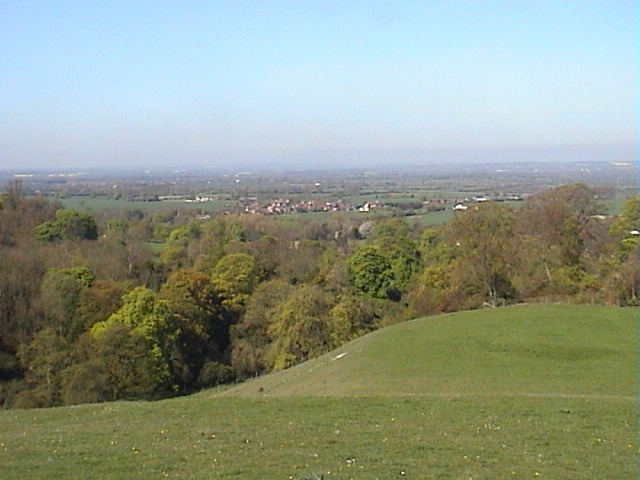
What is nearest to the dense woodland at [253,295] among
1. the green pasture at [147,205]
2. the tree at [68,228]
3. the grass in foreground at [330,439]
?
the tree at [68,228]

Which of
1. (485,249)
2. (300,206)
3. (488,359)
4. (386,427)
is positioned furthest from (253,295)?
(300,206)

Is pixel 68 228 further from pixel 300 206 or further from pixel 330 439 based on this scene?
pixel 330 439

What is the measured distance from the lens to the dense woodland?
36344 mm

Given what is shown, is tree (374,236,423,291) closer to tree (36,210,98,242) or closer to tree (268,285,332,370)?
tree (268,285,332,370)

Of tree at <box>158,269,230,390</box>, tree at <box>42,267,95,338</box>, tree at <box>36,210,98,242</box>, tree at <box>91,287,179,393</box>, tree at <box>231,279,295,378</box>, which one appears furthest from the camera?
Result: tree at <box>36,210,98,242</box>

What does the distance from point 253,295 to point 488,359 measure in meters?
28.4

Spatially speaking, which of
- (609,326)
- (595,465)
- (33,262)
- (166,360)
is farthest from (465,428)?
(33,262)

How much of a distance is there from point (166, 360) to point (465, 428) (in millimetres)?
27203

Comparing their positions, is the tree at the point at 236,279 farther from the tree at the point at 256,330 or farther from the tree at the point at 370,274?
the tree at the point at 370,274

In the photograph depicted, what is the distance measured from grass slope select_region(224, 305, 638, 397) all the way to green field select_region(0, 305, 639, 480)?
0.10m

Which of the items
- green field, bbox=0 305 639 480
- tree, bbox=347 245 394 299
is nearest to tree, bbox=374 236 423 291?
tree, bbox=347 245 394 299

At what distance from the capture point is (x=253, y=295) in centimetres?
5209

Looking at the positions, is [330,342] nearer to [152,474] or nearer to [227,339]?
[227,339]

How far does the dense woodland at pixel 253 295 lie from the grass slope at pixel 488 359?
959 centimetres
